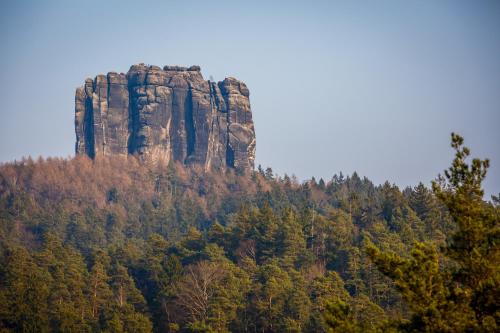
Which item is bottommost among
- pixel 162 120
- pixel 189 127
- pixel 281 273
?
pixel 281 273

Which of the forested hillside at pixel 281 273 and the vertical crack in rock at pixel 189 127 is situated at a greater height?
the vertical crack in rock at pixel 189 127

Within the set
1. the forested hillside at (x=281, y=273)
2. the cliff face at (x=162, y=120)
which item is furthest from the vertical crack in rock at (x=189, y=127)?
the forested hillside at (x=281, y=273)

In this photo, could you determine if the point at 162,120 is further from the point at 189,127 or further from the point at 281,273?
the point at 281,273

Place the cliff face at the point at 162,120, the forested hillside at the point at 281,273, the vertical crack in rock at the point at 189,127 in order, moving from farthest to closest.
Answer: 1. the vertical crack in rock at the point at 189,127
2. the cliff face at the point at 162,120
3. the forested hillside at the point at 281,273

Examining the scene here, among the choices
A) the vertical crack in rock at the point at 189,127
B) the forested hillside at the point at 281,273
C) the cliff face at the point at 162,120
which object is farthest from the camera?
the vertical crack in rock at the point at 189,127

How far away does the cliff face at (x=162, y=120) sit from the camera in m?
138

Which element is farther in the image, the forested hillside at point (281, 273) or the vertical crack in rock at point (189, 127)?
the vertical crack in rock at point (189, 127)

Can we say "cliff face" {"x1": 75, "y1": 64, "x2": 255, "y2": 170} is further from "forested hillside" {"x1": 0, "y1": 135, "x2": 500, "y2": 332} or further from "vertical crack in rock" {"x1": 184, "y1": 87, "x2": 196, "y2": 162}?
"forested hillside" {"x1": 0, "y1": 135, "x2": 500, "y2": 332}

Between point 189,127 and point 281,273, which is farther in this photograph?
point 189,127

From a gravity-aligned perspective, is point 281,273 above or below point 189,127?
below

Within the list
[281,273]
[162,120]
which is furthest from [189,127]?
[281,273]

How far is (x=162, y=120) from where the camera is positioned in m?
139

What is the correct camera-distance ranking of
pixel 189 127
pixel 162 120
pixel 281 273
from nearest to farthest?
1. pixel 281 273
2. pixel 162 120
3. pixel 189 127

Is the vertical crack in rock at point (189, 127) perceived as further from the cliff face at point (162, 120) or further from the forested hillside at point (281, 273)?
the forested hillside at point (281, 273)
